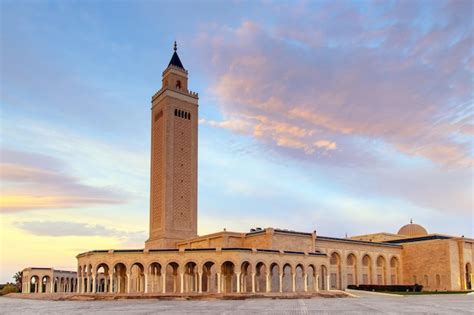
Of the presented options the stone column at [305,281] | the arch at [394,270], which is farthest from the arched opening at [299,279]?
the arch at [394,270]

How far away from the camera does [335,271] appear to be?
5228cm

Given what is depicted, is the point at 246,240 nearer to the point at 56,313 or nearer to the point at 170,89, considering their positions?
the point at 170,89

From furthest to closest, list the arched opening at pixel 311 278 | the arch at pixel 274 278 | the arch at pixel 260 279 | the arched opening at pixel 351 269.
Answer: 1. the arched opening at pixel 351 269
2. the arched opening at pixel 311 278
3. the arch at pixel 274 278
4. the arch at pixel 260 279

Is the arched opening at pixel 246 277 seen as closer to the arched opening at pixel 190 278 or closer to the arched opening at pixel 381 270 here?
the arched opening at pixel 190 278

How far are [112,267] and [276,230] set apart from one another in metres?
15.2

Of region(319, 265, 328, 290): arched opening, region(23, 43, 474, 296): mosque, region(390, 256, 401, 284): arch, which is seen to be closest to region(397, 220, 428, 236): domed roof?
region(23, 43, 474, 296): mosque

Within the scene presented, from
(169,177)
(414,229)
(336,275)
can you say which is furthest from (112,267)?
(414,229)

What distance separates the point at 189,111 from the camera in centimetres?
6059

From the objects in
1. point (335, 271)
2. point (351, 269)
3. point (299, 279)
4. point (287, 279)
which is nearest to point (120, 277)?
point (287, 279)

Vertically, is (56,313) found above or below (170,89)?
below

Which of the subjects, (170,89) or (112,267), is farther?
(170,89)

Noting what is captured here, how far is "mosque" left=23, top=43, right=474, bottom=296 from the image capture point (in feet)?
146

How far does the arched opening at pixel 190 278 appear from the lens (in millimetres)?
42781

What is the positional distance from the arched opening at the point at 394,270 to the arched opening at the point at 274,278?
19.4m
